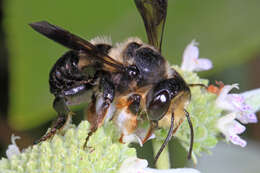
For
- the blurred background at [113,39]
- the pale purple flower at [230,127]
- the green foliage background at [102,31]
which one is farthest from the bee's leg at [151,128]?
the green foliage background at [102,31]

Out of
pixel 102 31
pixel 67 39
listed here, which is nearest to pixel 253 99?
pixel 67 39

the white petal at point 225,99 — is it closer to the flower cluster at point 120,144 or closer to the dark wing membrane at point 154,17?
the flower cluster at point 120,144

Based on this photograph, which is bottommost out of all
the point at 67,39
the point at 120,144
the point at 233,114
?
the point at 120,144

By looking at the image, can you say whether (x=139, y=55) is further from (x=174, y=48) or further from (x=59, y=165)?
(x=174, y=48)

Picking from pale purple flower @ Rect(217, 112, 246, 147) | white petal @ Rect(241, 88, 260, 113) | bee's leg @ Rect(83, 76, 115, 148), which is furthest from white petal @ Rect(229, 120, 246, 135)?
bee's leg @ Rect(83, 76, 115, 148)

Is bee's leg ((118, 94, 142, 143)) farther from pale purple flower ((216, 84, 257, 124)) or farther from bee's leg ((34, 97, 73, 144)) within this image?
pale purple flower ((216, 84, 257, 124))

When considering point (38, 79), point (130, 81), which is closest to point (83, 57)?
point (130, 81)

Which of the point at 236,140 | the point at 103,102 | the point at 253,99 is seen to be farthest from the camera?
the point at 253,99

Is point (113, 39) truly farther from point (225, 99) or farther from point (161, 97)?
point (161, 97)
